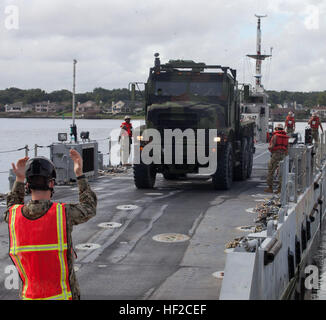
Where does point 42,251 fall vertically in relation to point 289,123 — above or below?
below

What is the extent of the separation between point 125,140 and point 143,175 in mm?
7149

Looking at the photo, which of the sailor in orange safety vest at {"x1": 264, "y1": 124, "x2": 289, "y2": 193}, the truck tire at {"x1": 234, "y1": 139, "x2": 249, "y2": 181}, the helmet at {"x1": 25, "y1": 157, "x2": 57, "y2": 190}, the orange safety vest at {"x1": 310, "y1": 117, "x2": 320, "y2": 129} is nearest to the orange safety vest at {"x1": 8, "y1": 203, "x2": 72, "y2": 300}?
the helmet at {"x1": 25, "y1": 157, "x2": 57, "y2": 190}

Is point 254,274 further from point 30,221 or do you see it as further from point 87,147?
point 87,147

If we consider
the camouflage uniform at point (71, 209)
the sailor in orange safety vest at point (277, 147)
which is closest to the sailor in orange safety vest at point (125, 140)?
the sailor in orange safety vest at point (277, 147)

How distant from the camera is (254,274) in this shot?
5430 mm

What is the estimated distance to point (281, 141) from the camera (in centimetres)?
1457

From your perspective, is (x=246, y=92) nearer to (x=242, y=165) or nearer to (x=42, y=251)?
(x=242, y=165)

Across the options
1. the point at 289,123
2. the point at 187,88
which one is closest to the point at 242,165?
the point at 187,88

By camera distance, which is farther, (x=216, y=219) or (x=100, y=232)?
(x=216, y=219)

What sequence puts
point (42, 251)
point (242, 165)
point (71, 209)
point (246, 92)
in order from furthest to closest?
point (242, 165), point (246, 92), point (71, 209), point (42, 251)

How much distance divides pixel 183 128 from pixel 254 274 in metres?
9.04

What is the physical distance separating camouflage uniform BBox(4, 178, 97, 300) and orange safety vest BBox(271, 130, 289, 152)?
37.1 feet

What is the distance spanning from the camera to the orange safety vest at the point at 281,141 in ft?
47.7
